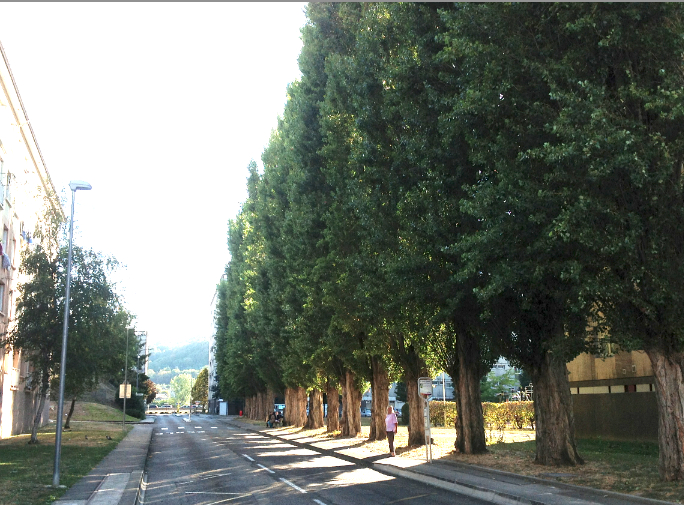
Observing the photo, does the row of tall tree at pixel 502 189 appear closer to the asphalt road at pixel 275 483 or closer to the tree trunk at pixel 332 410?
the asphalt road at pixel 275 483

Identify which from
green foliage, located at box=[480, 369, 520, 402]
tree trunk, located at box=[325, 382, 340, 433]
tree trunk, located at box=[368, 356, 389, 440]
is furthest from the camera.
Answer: green foliage, located at box=[480, 369, 520, 402]

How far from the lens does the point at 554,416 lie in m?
18.0

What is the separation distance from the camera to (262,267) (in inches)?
1727

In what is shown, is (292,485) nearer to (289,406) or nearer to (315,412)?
(315,412)

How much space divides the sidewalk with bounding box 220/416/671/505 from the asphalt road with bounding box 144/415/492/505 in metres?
0.48

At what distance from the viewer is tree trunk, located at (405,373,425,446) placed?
25.3 m

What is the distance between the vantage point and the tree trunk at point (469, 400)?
849 inches

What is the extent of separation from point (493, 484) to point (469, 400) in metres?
6.54

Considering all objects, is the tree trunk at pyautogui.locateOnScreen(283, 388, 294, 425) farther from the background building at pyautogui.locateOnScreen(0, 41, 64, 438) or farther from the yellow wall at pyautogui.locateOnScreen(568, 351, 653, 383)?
the yellow wall at pyautogui.locateOnScreen(568, 351, 653, 383)

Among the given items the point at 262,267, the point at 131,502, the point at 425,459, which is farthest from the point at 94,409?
the point at 131,502

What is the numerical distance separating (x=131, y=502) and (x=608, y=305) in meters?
10.3

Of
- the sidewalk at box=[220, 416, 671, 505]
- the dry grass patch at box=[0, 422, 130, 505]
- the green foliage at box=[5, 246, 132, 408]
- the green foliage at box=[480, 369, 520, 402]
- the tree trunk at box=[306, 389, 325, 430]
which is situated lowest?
the sidewalk at box=[220, 416, 671, 505]

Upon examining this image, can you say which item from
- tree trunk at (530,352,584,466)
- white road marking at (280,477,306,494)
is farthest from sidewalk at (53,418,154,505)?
tree trunk at (530,352,584,466)

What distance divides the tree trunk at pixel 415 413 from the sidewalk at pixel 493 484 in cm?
321
